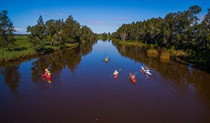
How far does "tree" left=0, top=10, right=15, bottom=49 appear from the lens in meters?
45.4

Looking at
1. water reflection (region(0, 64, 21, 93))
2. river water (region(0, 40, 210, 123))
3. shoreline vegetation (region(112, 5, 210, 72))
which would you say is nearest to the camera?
river water (region(0, 40, 210, 123))

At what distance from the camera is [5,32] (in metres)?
46.5

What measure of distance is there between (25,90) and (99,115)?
1180 centimetres

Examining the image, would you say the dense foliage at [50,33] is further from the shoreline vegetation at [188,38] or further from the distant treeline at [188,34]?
the distant treeline at [188,34]

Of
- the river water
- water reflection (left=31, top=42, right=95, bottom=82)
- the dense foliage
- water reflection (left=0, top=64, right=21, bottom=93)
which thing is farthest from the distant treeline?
the dense foliage

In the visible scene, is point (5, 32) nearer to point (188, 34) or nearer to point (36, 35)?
point (36, 35)

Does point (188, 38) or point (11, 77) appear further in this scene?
point (188, 38)

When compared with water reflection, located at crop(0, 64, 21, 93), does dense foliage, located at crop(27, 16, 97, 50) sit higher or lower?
higher

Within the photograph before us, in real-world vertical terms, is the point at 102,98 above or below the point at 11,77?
below

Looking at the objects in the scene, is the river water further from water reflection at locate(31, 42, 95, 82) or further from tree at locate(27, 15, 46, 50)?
tree at locate(27, 15, 46, 50)

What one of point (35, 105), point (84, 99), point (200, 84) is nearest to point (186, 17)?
point (200, 84)

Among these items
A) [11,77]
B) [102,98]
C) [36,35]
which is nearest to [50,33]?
[36,35]

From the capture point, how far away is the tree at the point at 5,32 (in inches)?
A: 1786

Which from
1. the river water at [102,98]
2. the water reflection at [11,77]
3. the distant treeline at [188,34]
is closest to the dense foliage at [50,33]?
the water reflection at [11,77]
